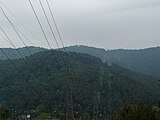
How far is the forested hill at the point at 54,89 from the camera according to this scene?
91812 mm

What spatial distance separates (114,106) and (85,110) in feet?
A: 33.9

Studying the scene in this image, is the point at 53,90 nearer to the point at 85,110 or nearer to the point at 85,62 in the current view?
the point at 85,110

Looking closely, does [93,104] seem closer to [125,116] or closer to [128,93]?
[128,93]

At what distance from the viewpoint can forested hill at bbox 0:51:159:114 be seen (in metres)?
91.8

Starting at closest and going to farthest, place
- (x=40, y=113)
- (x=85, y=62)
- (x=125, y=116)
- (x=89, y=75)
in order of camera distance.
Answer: (x=125, y=116) → (x=40, y=113) → (x=89, y=75) → (x=85, y=62)

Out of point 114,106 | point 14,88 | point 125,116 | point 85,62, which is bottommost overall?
point 125,116

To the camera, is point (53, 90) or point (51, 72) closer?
point (53, 90)

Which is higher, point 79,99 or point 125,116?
point 79,99

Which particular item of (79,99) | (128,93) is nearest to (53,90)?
(79,99)

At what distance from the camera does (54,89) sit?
3915 inches

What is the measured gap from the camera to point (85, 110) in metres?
91.7

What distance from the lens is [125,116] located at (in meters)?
31.8

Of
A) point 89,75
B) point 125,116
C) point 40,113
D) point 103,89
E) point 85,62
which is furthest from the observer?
point 85,62

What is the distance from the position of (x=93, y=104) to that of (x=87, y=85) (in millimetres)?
10642
